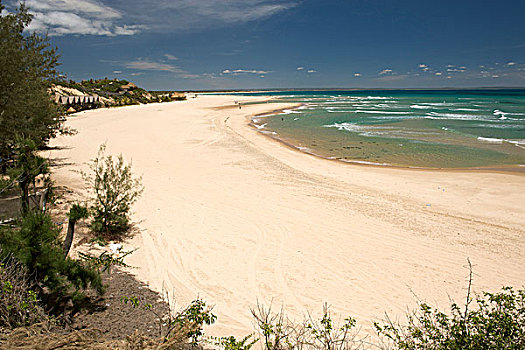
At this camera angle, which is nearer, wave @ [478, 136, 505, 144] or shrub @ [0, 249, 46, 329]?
shrub @ [0, 249, 46, 329]

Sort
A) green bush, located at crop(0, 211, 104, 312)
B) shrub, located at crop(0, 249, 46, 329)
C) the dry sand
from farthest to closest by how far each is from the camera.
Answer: the dry sand < green bush, located at crop(0, 211, 104, 312) < shrub, located at crop(0, 249, 46, 329)

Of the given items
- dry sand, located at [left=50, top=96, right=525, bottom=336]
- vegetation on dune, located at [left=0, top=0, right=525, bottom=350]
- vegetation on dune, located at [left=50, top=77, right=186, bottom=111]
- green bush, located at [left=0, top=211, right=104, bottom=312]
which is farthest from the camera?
vegetation on dune, located at [left=50, top=77, right=186, bottom=111]

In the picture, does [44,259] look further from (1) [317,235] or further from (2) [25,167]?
(1) [317,235]

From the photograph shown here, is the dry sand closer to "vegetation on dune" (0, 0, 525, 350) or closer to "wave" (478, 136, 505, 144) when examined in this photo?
"vegetation on dune" (0, 0, 525, 350)

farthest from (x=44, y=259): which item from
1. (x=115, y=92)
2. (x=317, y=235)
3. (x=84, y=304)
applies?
(x=115, y=92)

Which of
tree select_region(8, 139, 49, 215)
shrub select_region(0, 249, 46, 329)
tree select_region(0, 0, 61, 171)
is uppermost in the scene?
tree select_region(0, 0, 61, 171)

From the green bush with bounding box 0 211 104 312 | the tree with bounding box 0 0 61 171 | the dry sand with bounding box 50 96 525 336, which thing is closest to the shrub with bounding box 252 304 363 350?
the dry sand with bounding box 50 96 525 336

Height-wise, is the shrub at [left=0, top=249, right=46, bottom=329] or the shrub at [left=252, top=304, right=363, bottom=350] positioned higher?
the shrub at [left=0, top=249, right=46, bottom=329]

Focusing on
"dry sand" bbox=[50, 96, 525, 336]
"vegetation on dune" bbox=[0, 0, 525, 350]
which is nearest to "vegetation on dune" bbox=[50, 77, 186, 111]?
"dry sand" bbox=[50, 96, 525, 336]

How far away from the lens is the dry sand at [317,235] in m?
5.12

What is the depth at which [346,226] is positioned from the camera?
7.70 m

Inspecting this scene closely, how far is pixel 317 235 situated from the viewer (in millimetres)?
7172

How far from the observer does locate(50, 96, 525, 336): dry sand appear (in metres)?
5.12

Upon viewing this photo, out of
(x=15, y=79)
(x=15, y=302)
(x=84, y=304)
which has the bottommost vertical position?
(x=84, y=304)
